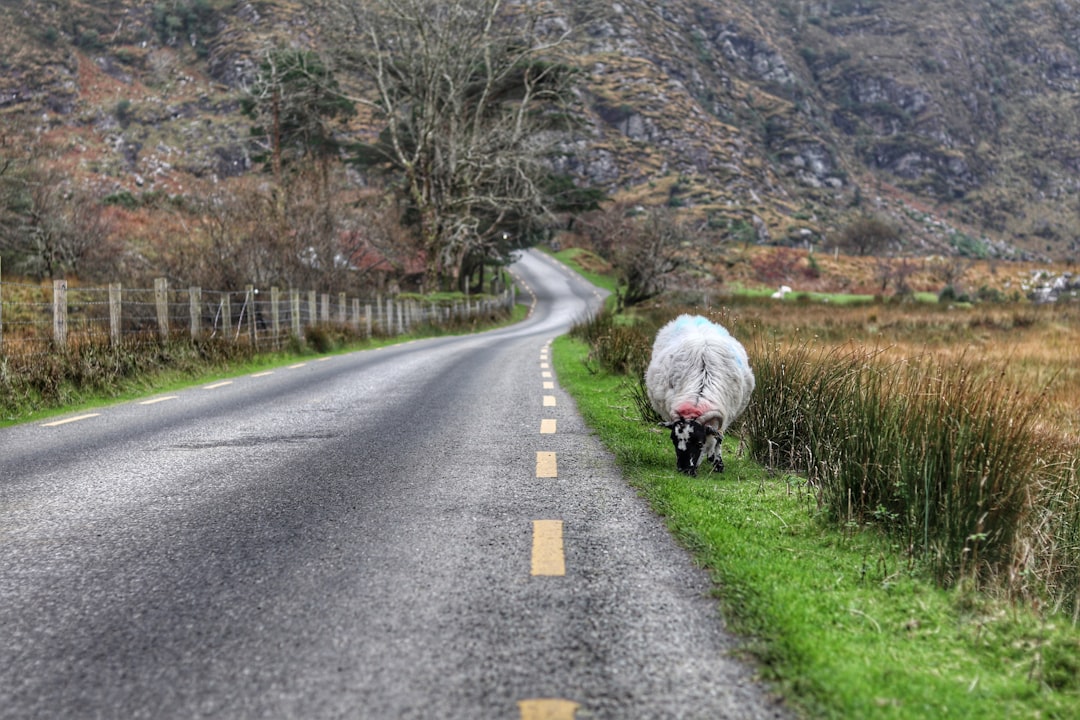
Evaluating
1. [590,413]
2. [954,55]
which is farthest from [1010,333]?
[954,55]

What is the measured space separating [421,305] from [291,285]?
858cm

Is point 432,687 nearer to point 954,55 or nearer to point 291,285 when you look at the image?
point 291,285

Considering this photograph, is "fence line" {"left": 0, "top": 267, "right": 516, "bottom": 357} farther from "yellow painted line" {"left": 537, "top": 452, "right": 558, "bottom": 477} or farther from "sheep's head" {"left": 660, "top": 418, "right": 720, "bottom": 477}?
"sheep's head" {"left": 660, "top": 418, "right": 720, "bottom": 477}

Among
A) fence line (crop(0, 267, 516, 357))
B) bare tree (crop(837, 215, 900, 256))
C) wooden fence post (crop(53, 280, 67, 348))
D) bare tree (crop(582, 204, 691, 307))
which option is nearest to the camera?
wooden fence post (crop(53, 280, 67, 348))

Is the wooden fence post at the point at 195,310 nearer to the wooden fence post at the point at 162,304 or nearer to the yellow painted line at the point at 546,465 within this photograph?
the wooden fence post at the point at 162,304

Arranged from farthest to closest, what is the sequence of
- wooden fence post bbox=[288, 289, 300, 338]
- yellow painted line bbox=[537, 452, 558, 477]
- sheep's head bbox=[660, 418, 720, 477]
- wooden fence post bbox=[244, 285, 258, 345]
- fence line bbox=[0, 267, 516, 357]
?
1. wooden fence post bbox=[288, 289, 300, 338]
2. wooden fence post bbox=[244, 285, 258, 345]
3. fence line bbox=[0, 267, 516, 357]
4. yellow painted line bbox=[537, 452, 558, 477]
5. sheep's head bbox=[660, 418, 720, 477]

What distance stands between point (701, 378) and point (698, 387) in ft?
0.36

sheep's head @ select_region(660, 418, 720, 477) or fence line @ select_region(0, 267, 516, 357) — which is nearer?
sheep's head @ select_region(660, 418, 720, 477)

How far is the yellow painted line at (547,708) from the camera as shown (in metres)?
2.49

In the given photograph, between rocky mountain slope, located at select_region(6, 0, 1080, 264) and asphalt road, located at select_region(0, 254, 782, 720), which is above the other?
rocky mountain slope, located at select_region(6, 0, 1080, 264)

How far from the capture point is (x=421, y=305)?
108ft

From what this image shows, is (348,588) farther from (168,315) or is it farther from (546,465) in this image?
(168,315)

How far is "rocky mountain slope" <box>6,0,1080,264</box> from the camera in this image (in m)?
84.4

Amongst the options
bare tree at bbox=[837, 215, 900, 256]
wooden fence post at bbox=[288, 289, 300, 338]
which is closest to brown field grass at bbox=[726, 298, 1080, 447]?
wooden fence post at bbox=[288, 289, 300, 338]
